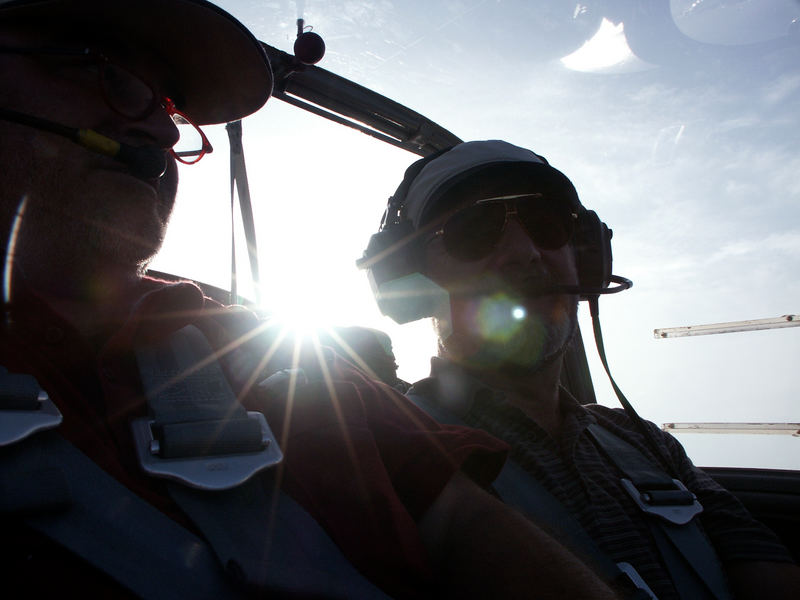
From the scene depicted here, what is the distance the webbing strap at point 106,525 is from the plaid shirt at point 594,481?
2.92 feet

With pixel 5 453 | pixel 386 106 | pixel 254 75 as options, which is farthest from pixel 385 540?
pixel 386 106

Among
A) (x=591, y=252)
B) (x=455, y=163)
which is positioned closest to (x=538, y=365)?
(x=591, y=252)

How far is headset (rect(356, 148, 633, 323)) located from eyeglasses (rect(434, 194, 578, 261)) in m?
0.12

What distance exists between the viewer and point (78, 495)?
77 centimetres

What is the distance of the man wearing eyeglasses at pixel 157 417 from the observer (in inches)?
30.0

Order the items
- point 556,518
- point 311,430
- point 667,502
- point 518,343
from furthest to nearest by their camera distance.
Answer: point 518,343 < point 667,502 < point 556,518 < point 311,430

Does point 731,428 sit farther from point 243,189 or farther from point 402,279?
point 243,189

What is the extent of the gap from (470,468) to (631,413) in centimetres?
87

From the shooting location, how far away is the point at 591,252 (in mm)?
1804

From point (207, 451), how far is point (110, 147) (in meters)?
0.72

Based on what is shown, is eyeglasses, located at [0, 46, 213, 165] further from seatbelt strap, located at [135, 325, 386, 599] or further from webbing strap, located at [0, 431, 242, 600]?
webbing strap, located at [0, 431, 242, 600]

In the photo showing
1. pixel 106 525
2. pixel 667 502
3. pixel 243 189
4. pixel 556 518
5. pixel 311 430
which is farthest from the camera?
pixel 243 189

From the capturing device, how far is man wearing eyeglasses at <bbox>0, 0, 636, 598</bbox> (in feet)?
2.50

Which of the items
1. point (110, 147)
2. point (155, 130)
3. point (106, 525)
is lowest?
point (106, 525)
